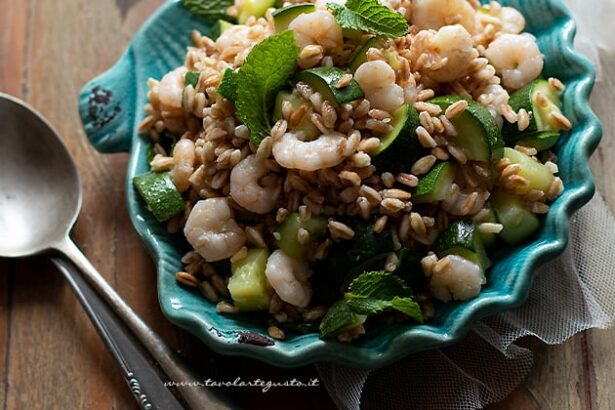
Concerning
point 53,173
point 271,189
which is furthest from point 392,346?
point 53,173

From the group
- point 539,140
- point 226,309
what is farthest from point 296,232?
point 539,140

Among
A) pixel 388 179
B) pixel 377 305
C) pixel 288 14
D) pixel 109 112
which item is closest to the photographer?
pixel 377 305

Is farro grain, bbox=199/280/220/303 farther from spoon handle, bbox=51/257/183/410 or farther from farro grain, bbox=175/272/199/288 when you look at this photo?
spoon handle, bbox=51/257/183/410

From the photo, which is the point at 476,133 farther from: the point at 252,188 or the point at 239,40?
the point at 239,40

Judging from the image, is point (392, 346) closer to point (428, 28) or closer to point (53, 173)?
point (428, 28)

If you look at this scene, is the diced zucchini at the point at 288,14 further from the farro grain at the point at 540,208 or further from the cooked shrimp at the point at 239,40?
the farro grain at the point at 540,208

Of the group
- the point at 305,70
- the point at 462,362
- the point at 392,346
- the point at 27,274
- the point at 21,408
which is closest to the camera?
the point at 392,346
